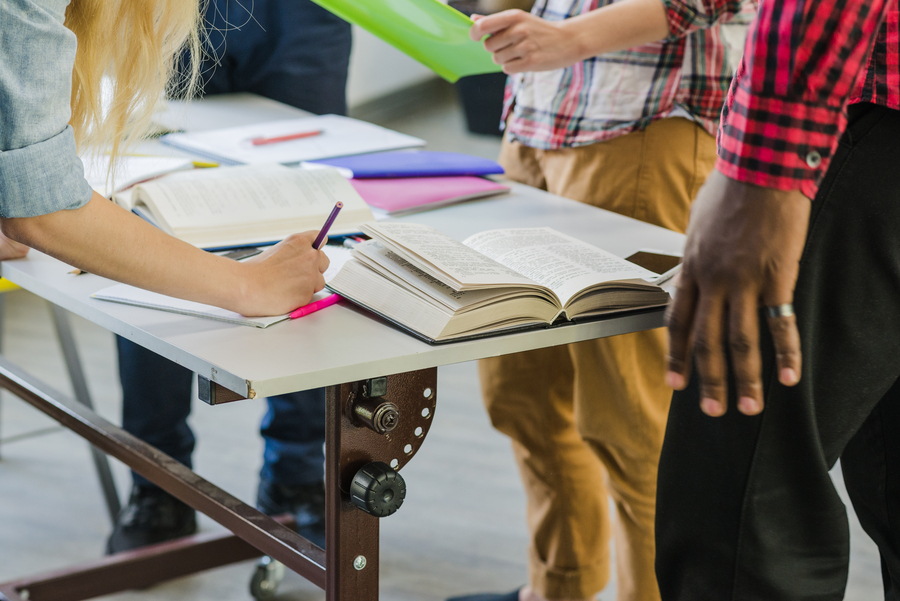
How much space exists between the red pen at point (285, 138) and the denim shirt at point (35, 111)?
2.43 ft

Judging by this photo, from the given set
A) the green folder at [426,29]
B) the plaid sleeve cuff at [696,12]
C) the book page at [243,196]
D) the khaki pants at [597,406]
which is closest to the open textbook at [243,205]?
the book page at [243,196]

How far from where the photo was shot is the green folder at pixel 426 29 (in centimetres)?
117

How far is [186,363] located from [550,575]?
2.77 feet

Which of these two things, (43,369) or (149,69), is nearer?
(149,69)

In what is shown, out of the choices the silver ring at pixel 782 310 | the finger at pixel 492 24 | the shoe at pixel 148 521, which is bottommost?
the shoe at pixel 148 521

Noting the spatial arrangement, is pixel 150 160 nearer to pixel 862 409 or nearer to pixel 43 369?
pixel 862 409

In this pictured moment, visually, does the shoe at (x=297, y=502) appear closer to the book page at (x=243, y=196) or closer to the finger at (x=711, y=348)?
the book page at (x=243, y=196)

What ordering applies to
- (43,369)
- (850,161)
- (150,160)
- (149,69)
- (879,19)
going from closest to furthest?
(879,19)
(850,161)
(149,69)
(150,160)
(43,369)

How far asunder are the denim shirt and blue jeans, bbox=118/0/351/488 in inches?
37.8

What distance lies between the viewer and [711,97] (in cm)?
122

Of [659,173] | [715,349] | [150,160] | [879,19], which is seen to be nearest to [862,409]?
[715,349]

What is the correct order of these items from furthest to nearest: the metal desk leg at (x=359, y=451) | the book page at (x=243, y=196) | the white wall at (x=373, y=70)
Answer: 1. the white wall at (x=373, y=70)
2. the book page at (x=243, y=196)
3. the metal desk leg at (x=359, y=451)

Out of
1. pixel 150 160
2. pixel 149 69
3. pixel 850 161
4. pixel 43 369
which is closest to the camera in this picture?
pixel 850 161

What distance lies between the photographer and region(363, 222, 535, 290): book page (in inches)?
32.8
